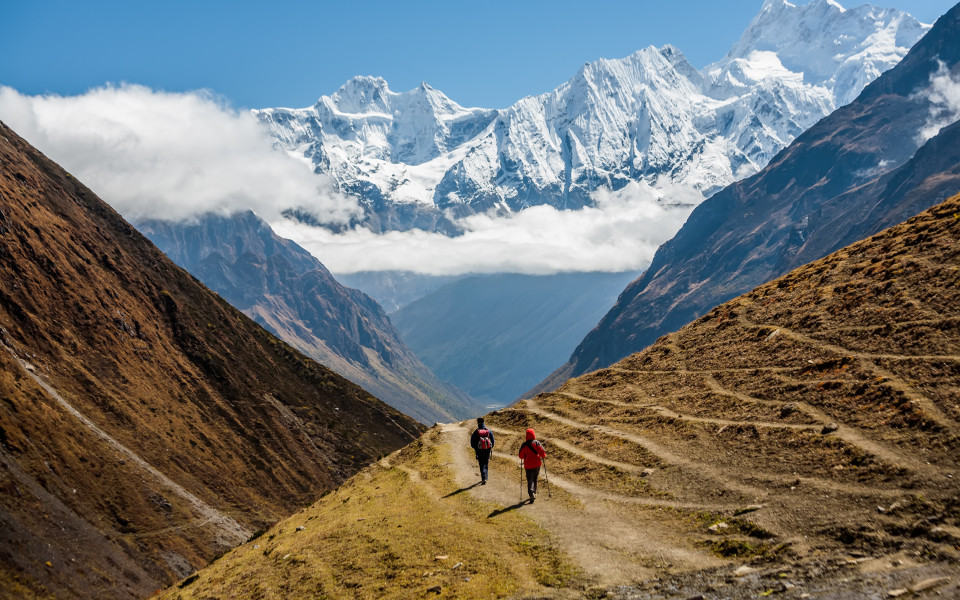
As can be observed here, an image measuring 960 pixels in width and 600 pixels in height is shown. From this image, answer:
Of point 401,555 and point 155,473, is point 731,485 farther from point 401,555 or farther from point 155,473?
point 155,473

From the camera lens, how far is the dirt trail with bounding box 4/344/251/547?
109312mm

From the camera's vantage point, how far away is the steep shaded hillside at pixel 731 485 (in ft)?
58.1

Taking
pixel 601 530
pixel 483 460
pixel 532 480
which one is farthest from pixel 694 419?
pixel 601 530

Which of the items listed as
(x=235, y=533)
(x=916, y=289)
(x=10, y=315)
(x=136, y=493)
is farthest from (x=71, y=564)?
(x=916, y=289)

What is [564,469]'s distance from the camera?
3206 centimetres

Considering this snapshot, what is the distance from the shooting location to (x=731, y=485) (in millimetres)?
Answer: 23719

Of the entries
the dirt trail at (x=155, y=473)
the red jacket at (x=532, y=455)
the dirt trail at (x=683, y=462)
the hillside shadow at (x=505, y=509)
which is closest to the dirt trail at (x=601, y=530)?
the hillside shadow at (x=505, y=509)

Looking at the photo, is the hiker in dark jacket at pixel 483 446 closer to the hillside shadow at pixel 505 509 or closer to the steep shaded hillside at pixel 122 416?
the hillside shadow at pixel 505 509

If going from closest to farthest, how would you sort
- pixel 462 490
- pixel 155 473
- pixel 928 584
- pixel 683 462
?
pixel 928 584, pixel 683 462, pixel 462 490, pixel 155 473

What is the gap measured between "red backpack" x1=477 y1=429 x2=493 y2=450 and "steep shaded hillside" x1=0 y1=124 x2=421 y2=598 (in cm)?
5719

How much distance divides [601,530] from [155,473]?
110169 mm

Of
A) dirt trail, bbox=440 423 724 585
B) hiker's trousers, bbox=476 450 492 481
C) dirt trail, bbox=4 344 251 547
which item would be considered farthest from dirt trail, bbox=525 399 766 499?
dirt trail, bbox=4 344 251 547

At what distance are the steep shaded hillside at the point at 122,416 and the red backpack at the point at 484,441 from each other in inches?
2251

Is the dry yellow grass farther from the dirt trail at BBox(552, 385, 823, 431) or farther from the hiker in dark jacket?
the dirt trail at BBox(552, 385, 823, 431)
